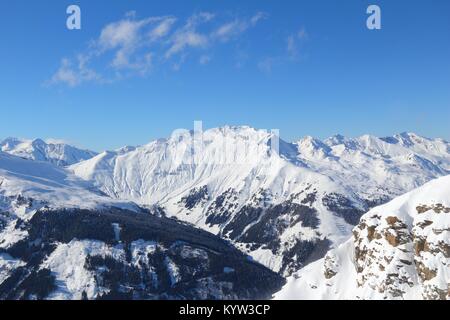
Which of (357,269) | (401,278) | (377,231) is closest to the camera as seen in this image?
(401,278)

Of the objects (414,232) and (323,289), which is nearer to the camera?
(414,232)
